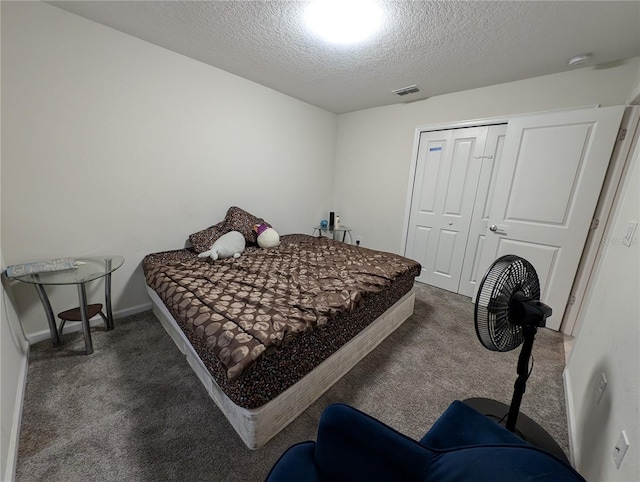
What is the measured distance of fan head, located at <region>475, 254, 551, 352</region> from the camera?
1.08m

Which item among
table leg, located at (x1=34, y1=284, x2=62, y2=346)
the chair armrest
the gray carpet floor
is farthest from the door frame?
table leg, located at (x1=34, y1=284, x2=62, y2=346)

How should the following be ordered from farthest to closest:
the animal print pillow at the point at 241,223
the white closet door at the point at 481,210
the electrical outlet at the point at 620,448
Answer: the animal print pillow at the point at 241,223, the white closet door at the point at 481,210, the electrical outlet at the point at 620,448

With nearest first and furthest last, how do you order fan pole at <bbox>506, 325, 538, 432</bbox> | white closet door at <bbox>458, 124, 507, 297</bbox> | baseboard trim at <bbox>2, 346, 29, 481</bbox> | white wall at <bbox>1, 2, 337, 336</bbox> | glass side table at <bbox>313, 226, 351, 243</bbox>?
baseboard trim at <bbox>2, 346, 29, 481</bbox>, fan pole at <bbox>506, 325, 538, 432</bbox>, white wall at <bbox>1, 2, 337, 336</bbox>, white closet door at <bbox>458, 124, 507, 297</bbox>, glass side table at <bbox>313, 226, 351, 243</bbox>

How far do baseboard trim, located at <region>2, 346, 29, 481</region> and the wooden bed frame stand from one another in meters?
0.77

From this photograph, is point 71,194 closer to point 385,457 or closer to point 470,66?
point 385,457

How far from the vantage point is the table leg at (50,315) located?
1.73 metres

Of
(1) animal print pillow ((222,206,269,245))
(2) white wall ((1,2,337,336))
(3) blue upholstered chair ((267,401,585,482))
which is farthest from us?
(1) animal print pillow ((222,206,269,245))

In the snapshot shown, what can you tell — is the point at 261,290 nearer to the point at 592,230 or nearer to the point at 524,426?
the point at 524,426

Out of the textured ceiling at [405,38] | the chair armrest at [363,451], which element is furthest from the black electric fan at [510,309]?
the textured ceiling at [405,38]

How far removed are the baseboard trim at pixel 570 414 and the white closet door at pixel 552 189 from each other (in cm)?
90

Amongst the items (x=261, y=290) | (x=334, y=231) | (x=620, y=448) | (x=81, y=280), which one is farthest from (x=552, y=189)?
(x=81, y=280)

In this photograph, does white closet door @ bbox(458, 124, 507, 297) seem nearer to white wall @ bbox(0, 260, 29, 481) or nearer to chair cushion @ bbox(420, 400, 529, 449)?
chair cushion @ bbox(420, 400, 529, 449)

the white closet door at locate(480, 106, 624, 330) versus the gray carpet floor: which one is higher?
the white closet door at locate(480, 106, 624, 330)

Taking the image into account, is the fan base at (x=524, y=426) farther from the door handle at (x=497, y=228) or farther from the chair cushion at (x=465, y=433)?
the door handle at (x=497, y=228)
